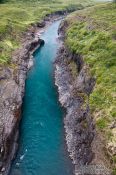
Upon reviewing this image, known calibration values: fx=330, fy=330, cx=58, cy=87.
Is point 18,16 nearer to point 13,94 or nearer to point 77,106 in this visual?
point 13,94

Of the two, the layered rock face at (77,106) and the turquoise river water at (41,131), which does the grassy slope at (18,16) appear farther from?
the layered rock face at (77,106)

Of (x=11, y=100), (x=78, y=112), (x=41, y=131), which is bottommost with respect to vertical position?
(x=41, y=131)

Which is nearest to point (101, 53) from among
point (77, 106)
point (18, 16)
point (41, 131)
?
point (77, 106)

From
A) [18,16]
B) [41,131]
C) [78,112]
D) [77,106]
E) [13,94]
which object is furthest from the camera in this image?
[18,16]

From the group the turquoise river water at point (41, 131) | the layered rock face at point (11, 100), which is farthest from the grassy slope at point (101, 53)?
the layered rock face at point (11, 100)

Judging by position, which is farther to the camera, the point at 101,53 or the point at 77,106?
the point at 101,53

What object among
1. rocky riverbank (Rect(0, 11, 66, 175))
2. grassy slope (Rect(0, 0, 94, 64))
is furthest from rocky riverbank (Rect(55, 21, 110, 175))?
grassy slope (Rect(0, 0, 94, 64))

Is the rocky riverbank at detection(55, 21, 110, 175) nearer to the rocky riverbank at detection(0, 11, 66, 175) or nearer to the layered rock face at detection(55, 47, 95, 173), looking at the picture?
the layered rock face at detection(55, 47, 95, 173)

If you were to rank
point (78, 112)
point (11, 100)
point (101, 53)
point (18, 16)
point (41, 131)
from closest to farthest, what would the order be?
1. point (41, 131)
2. point (78, 112)
3. point (11, 100)
4. point (101, 53)
5. point (18, 16)
